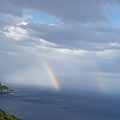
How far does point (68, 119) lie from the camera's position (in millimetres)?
121062

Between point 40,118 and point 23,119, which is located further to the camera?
point 40,118

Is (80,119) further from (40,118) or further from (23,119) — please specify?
(23,119)

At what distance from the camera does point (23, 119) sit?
356 feet

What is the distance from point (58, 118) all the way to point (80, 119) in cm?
1629

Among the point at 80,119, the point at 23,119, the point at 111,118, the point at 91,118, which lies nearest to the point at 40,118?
the point at 23,119

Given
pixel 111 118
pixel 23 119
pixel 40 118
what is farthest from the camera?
pixel 111 118

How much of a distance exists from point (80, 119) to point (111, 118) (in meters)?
29.2

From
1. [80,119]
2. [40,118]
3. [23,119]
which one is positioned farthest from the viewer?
[80,119]

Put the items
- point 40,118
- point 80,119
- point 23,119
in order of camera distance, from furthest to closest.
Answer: point 80,119
point 40,118
point 23,119

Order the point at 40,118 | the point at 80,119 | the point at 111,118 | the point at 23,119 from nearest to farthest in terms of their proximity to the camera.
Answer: the point at 23,119 < the point at 40,118 < the point at 80,119 < the point at 111,118

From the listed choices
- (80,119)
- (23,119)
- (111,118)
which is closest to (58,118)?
(80,119)

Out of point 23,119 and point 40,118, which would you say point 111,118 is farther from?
point 23,119

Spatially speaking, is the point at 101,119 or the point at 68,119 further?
the point at 101,119

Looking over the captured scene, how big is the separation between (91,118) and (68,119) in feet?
69.8
